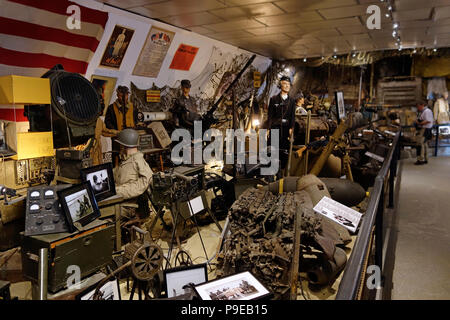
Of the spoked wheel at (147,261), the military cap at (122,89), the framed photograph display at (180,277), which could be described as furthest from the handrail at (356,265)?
the military cap at (122,89)

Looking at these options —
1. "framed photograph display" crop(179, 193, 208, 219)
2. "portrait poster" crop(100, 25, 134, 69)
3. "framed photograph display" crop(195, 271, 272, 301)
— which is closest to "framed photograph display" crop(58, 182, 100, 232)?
"framed photograph display" crop(179, 193, 208, 219)

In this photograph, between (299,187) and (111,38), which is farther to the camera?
(111,38)

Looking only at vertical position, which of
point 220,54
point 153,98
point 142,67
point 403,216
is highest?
point 220,54

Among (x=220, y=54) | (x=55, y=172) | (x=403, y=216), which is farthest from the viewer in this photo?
(x=220, y=54)

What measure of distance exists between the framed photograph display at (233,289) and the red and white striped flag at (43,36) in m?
3.98

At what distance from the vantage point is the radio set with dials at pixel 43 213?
255cm

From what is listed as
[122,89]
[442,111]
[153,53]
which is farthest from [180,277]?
[442,111]

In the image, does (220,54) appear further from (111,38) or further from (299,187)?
(299,187)

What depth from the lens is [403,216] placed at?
482 centimetres

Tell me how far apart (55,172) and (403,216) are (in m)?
4.58

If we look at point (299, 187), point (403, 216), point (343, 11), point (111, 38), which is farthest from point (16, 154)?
point (343, 11)

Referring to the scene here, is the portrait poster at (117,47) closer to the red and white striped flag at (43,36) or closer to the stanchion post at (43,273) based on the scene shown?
the red and white striped flag at (43,36)

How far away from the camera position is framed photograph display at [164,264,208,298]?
252cm

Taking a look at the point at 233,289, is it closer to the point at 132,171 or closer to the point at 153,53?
the point at 132,171
